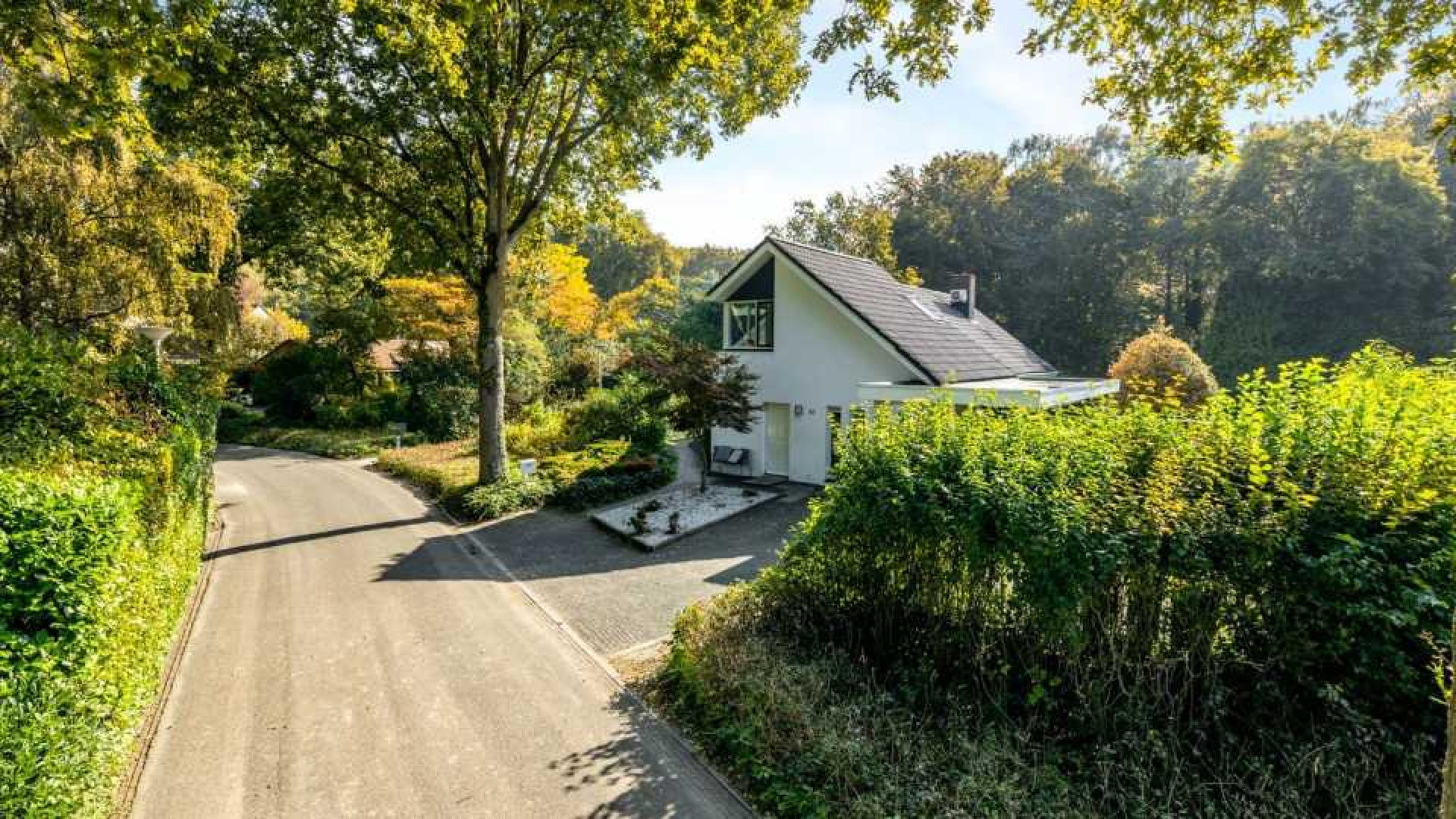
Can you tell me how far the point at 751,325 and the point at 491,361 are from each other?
7429mm

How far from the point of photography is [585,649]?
Result: 7.41 m

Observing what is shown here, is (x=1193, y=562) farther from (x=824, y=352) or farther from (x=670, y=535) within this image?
(x=824, y=352)

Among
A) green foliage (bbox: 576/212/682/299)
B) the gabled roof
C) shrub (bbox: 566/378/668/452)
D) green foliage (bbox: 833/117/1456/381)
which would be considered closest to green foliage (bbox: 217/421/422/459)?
shrub (bbox: 566/378/668/452)

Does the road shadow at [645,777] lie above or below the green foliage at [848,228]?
below

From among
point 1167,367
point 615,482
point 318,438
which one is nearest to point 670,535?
point 615,482

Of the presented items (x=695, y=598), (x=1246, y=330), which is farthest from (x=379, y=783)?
(x=1246, y=330)

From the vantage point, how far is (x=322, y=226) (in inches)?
594

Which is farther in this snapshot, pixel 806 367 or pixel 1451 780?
pixel 806 367

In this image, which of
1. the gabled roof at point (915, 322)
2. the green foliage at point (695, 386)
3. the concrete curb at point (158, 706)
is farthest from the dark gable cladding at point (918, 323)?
the concrete curb at point (158, 706)

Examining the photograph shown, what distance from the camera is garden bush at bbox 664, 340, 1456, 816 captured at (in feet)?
13.0

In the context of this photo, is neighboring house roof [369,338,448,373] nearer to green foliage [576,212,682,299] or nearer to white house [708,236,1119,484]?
white house [708,236,1119,484]

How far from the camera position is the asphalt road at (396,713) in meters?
4.84

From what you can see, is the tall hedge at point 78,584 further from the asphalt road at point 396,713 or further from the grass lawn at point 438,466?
the grass lawn at point 438,466

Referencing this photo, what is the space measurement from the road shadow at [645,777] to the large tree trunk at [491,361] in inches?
376
